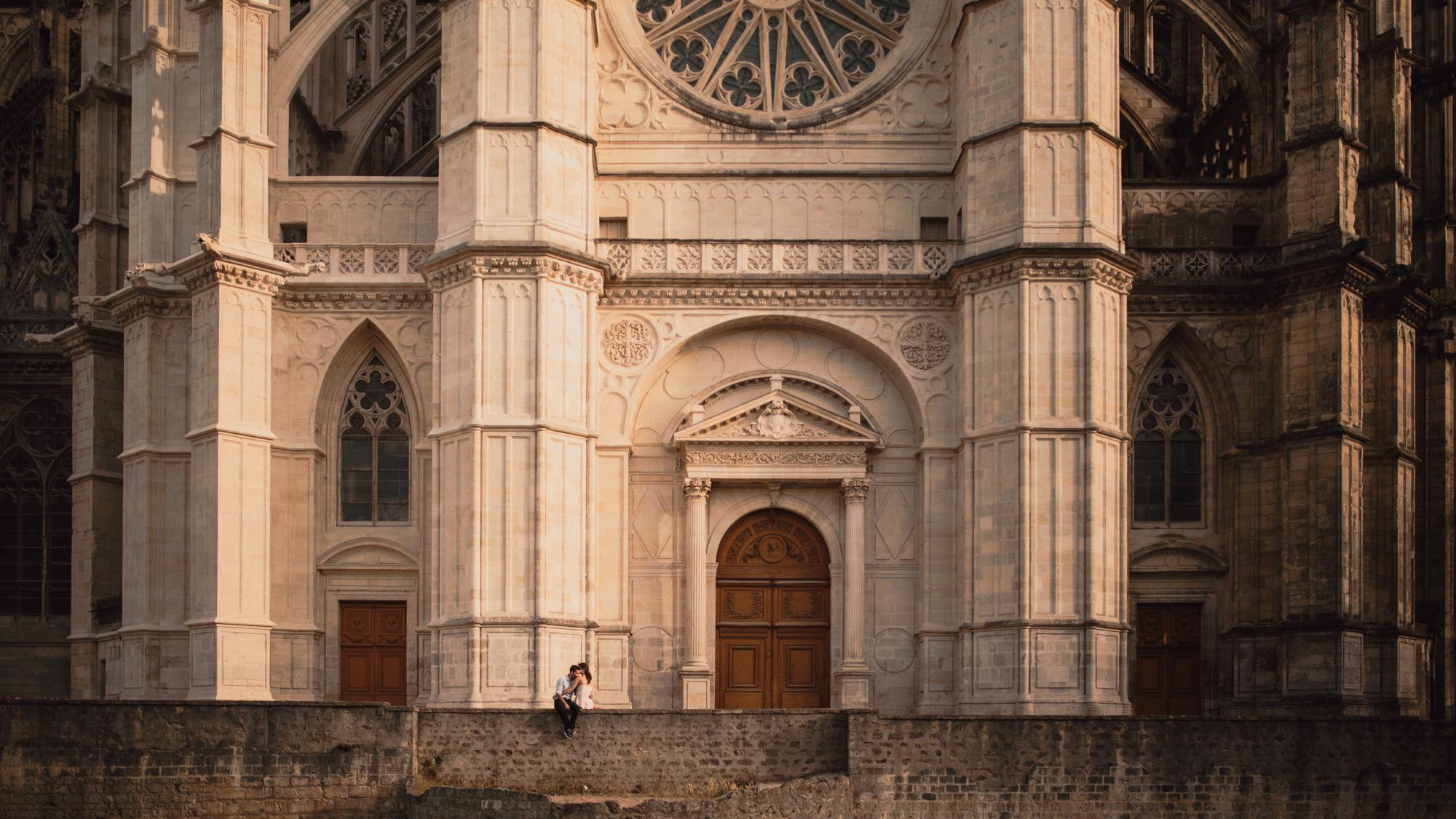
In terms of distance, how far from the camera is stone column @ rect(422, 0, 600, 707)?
28.5 m

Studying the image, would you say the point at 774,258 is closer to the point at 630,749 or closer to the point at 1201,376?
the point at 1201,376

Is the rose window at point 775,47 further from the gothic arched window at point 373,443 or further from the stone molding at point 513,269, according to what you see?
the gothic arched window at point 373,443

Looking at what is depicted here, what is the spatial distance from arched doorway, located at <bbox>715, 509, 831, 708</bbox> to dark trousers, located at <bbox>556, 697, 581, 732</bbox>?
25.0 ft

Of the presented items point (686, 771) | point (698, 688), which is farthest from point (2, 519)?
point (686, 771)

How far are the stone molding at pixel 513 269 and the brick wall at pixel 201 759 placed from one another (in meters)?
8.30

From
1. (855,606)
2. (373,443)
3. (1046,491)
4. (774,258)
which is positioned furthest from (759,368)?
(373,443)

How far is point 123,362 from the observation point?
3391 cm

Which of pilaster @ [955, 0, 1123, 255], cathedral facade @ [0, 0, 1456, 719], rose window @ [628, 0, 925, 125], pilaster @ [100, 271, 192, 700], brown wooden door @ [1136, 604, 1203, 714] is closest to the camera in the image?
cathedral facade @ [0, 0, 1456, 719]

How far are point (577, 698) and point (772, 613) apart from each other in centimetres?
783

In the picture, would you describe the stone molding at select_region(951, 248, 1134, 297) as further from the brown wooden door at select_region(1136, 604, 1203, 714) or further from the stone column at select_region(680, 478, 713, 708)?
the brown wooden door at select_region(1136, 604, 1203, 714)

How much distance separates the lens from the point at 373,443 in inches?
1252

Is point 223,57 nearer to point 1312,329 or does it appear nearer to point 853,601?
point 853,601

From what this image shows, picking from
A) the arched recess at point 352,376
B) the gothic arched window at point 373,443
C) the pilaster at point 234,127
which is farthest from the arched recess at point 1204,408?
the pilaster at point 234,127

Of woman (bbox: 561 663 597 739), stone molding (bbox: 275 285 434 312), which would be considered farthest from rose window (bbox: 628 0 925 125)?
woman (bbox: 561 663 597 739)
